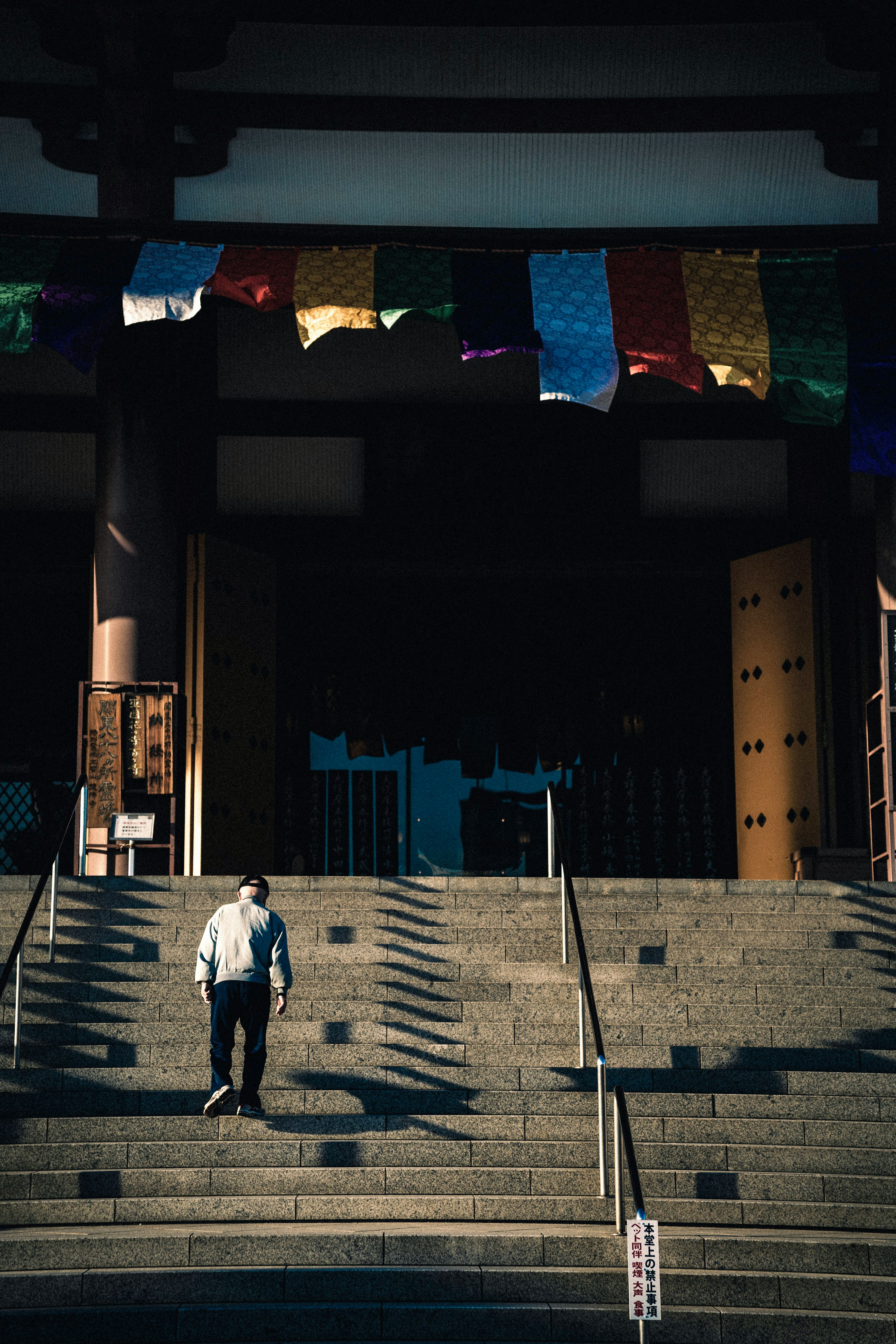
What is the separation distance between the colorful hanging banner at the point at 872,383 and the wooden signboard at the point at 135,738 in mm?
6168

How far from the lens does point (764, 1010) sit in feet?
28.0

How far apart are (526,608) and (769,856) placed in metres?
3.72

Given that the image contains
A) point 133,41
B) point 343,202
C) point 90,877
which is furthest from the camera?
point 343,202

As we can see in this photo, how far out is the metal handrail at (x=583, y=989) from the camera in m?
7.14

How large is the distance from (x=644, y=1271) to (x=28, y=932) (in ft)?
16.7

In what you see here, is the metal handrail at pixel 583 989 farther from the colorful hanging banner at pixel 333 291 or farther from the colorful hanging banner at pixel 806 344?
the colorful hanging banner at pixel 333 291

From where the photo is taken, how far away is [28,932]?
9.34m

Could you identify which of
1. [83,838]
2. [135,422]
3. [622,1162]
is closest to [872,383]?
[135,422]

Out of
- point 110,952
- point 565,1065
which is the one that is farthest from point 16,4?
point 565,1065

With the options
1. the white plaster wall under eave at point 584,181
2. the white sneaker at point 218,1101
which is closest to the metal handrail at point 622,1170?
the white sneaker at point 218,1101

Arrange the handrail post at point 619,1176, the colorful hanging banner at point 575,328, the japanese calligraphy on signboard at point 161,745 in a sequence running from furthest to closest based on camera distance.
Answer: the japanese calligraphy on signboard at point 161,745 → the colorful hanging banner at point 575,328 → the handrail post at point 619,1176

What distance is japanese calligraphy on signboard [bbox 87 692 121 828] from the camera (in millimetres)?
11695

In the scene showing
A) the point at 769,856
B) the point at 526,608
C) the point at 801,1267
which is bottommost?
the point at 801,1267

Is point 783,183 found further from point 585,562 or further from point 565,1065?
point 565,1065
